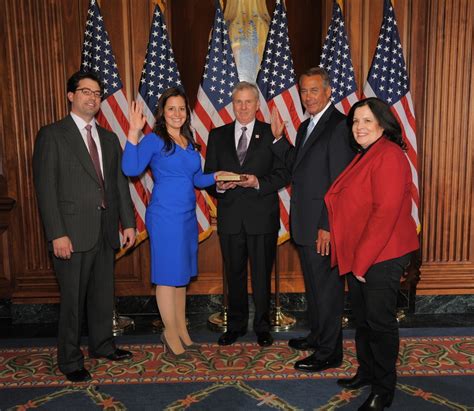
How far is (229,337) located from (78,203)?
61.0 inches

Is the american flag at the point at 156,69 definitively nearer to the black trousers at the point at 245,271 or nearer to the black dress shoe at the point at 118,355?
the black trousers at the point at 245,271

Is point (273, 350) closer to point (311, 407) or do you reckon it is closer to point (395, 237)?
point (311, 407)

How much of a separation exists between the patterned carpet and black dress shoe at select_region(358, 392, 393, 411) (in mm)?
152

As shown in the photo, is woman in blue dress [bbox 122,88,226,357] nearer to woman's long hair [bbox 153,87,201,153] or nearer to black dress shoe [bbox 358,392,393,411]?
woman's long hair [bbox 153,87,201,153]

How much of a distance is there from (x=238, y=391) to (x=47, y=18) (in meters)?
3.50

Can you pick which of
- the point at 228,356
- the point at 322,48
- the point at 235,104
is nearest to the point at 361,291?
the point at 228,356

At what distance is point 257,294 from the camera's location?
3727mm

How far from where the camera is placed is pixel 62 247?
3051mm

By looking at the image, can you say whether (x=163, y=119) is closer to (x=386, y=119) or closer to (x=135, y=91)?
(x=135, y=91)

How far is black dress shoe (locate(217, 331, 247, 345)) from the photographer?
A: 3.75 metres

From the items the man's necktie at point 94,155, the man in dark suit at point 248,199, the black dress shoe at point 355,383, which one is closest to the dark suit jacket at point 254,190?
the man in dark suit at point 248,199

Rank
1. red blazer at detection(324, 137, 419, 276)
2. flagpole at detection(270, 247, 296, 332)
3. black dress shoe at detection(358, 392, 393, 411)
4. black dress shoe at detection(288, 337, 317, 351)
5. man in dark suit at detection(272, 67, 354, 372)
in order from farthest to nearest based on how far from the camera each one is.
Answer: flagpole at detection(270, 247, 296, 332) < black dress shoe at detection(288, 337, 317, 351) < man in dark suit at detection(272, 67, 354, 372) < black dress shoe at detection(358, 392, 393, 411) < red blazer at detection(324, 137, 419, 276)

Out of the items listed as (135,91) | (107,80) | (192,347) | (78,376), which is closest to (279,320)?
(192,347)

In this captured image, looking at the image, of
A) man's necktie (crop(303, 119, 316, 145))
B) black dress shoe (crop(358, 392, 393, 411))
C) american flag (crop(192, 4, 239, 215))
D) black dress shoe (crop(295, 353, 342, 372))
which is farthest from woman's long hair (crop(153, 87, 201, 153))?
black dress shoe (crop(358, 392, 393, 411))
